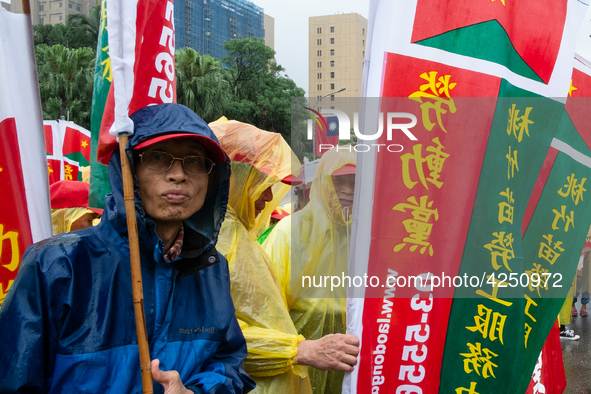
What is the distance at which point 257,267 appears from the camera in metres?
2.28

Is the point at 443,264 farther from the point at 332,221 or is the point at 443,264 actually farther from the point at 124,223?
the point at 332,221

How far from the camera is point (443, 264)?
1.72 m

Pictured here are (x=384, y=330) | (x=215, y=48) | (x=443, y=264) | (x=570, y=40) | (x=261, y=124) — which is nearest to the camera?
(x=384, y=330)

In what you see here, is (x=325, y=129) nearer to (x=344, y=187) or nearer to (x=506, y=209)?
(x=506, y=209)


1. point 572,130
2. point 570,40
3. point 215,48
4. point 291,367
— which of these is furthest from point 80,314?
point 215,48

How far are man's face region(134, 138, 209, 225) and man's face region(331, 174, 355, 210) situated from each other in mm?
1773

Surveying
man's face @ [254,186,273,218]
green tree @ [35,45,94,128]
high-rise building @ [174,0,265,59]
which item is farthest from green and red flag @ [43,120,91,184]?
high-rise building @ [174,0,265,59]

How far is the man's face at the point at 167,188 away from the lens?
140cm


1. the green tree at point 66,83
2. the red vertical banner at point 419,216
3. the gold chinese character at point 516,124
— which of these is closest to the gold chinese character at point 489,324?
the red vertical banner at point 419,216

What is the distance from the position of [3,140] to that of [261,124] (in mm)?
28034

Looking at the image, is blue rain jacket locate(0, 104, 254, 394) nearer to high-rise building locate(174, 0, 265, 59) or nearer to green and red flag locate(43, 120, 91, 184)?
green and red flag locate(43, 120, 91, 184)

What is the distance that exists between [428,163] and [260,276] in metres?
0.92

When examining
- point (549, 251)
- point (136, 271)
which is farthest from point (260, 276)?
point (549, 251)

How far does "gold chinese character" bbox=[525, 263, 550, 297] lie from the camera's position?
2.12 metres
